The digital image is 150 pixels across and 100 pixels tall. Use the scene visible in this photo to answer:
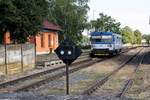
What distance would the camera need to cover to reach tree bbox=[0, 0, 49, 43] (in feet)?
88.2

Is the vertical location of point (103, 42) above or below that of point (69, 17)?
below

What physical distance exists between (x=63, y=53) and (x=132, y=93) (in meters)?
4.22

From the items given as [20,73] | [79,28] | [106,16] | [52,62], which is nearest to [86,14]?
[79,28]

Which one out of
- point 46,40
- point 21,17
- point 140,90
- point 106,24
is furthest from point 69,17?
point 140,90

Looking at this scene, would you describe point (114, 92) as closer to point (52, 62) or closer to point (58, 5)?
point (52, 62)

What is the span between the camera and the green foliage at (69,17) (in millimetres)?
86250

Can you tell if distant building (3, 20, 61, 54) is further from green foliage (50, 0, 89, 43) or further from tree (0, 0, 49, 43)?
tree (0, 0, 49, 43)

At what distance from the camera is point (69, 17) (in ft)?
286

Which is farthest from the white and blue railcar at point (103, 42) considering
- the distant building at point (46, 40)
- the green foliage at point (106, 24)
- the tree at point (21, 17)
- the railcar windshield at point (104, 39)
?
the green foliage at point (106, 24)

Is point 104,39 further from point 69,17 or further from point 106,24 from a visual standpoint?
point 106,24

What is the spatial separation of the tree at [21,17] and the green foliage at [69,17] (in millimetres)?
54527

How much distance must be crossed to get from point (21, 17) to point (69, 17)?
194 ft

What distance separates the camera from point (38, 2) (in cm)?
3048

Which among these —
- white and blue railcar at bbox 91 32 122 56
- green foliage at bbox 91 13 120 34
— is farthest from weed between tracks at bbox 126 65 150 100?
green foliage at bbox 91 13 120 34
